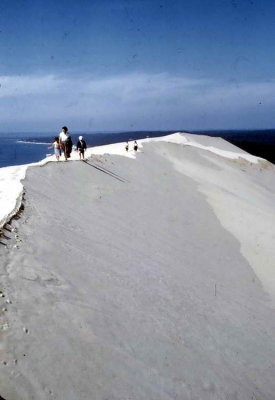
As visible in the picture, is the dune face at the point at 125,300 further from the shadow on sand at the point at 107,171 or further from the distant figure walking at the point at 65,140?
the shadow on sand at the point at 107,171

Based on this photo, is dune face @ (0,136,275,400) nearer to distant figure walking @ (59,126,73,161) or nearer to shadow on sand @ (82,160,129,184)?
distant figure walking @ (59,126,73,161)

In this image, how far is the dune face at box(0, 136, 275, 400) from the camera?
3865 mm

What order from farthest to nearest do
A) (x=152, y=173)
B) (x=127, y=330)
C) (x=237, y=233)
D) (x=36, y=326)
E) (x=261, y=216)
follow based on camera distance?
1. (x=152, y=173)
2. (x=261, y=216)
3. (x=237, y=233)
4. (x=127, y=330)
5. (x=36, y=326)

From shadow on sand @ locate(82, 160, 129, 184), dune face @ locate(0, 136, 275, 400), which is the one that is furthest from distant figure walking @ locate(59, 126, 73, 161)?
dune face @ locate(0, 136, 275, 400)

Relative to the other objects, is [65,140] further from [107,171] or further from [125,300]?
[125,300]

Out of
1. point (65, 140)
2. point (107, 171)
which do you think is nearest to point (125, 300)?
point (65, 140)

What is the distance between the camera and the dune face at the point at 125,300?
3.87 metres

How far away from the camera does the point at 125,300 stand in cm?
576

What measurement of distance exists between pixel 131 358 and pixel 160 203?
1016 centimetres

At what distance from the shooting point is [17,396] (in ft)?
10.3

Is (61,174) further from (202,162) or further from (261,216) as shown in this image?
(202,162)

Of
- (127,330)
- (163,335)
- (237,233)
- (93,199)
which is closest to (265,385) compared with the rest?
(163,335)

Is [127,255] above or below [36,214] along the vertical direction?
below

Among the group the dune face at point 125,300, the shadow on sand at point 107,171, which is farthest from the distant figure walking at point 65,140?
the dune face at point 125,300
